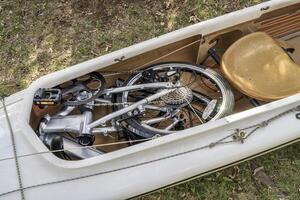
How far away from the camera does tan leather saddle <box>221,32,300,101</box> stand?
3.54 meters

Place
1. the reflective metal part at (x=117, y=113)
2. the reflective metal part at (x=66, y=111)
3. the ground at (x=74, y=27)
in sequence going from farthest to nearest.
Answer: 1. the ground at (x=74, y=27)
2. the reflective metal part at (x=66, y=111)
3. the reflective metal part at (x=117, y=113)

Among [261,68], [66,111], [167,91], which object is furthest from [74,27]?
[261,68]

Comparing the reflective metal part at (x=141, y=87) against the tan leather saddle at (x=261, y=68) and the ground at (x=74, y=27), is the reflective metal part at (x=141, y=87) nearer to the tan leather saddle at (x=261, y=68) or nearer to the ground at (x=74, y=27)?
the tan leather saddle at (x=261, y=68)

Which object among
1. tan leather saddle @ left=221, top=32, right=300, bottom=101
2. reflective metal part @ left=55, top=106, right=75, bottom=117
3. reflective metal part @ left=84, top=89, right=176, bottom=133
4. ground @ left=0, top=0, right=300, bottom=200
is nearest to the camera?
reflective metal part @ left=84, top=89, right=176, bottom=133

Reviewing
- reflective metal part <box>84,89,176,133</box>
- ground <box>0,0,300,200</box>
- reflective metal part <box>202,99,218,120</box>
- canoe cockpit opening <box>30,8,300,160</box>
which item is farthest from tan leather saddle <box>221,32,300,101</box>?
ground <box>0,0,300,200</box>

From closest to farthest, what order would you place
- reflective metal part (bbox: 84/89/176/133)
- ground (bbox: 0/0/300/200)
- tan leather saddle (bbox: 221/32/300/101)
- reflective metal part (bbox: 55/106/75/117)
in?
reflective metal part (bbox: 84/89/176/133)
reflective metal part (bbox: 55/106/75/117)
tan leather saddle (bbox: 221/32/300/101)
ground (bbox: 0/0/300/200)

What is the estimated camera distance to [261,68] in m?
3.72

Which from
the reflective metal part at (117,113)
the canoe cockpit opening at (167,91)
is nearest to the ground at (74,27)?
the canoe cockpit opening at (167,91)

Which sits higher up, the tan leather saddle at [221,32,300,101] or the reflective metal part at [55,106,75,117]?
the reflective metal part at [55,106,75,117]

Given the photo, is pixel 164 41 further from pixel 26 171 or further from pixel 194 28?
pixel 26 171

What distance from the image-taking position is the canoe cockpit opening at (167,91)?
3191 mm

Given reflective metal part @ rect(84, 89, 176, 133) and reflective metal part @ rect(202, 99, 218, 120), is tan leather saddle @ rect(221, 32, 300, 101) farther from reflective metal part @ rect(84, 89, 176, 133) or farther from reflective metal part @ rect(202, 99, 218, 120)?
reflective metal part @ rect(84, 89, 176, 133)

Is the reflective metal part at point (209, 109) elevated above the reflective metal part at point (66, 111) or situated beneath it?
situated beneath

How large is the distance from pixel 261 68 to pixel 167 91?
3.01 feet
